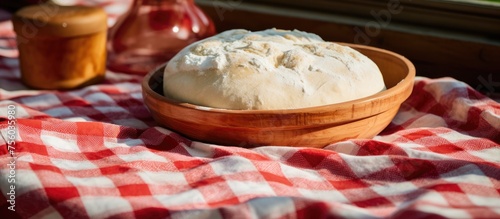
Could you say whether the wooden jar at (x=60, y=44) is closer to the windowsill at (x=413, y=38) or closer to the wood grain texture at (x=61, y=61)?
the wood grain texture at (x=61, y=61)

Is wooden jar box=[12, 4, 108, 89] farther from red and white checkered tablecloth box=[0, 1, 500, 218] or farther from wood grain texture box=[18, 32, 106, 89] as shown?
red and white checkered tablecloth box=[0, 1, 500, 218]

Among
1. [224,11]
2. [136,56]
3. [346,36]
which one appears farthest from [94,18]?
[346,36]

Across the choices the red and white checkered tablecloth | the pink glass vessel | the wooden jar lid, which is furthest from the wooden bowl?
the pink glass vessel

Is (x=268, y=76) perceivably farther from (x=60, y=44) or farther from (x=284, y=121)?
(x=60, y=44)

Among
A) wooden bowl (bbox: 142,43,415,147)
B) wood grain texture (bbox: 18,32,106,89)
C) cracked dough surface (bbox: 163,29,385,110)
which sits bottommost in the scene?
wood grain texture (bbox: 18,32,106,89)

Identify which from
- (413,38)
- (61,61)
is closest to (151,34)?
(61,61)

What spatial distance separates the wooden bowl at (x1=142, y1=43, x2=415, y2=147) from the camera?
78 cm

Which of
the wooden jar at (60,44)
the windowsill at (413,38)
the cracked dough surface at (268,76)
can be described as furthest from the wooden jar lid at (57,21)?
the windowsill at (413,38)

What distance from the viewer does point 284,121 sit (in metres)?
0.78

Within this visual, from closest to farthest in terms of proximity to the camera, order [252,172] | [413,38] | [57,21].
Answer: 1. [252,172]
2. [57,21]
3. [413,38]

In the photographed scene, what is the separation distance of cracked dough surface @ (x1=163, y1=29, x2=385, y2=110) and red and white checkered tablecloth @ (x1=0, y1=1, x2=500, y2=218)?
6 centimetres

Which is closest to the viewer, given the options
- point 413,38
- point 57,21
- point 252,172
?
point 252,172

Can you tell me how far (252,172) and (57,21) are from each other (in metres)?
0.55

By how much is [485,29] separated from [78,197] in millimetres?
851
